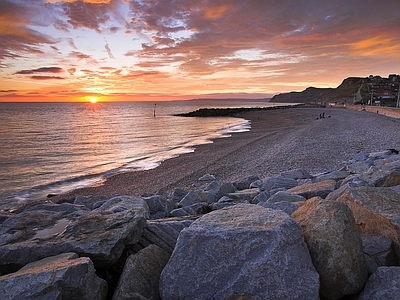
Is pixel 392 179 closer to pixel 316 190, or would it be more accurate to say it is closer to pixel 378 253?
pixel 316 190

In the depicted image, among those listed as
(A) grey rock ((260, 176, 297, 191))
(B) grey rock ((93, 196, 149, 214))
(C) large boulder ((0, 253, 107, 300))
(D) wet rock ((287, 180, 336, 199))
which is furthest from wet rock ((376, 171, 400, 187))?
(C) large boulder ((0, 253, 107, 300))

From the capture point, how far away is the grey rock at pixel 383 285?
2.63 meters

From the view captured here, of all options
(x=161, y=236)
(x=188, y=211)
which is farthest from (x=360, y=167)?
(x=161, y=236)

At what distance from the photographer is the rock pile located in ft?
8.71

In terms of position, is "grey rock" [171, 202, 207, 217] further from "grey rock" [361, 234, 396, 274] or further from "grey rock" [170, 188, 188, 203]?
"grey rock" [361, 234, 396, 274]

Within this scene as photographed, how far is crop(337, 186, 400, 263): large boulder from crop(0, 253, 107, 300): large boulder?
9.90ft

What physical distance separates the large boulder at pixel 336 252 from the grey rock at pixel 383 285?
0.09 metres

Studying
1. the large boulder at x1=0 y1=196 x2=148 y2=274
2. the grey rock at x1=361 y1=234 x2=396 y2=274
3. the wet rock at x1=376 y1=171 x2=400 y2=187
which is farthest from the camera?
the wet rock at x1=376 y1=171 x2=400 y2=187

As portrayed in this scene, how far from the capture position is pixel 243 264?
2727 millimetres

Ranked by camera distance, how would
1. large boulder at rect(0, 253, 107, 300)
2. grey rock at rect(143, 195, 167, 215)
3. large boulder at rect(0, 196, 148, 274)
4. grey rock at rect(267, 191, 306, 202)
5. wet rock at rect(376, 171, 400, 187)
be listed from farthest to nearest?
grey rock at rect(143, 195, 167, 215) → wet rock at rect(376, 171, 400, 187) → grey rock at rect(267, 191, 306, 202) → large boulder at rect(0, 196, 148, 274) → large boulder at rect(0, 253, 107, 300)

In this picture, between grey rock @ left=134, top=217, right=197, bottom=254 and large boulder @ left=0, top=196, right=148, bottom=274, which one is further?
grey rock @ left=134, top=217, right=197, bottom=254

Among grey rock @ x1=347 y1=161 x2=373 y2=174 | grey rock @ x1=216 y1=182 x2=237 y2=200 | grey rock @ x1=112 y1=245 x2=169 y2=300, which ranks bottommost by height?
grey rock @ x1=216 y1=182 x2=237 y2=200

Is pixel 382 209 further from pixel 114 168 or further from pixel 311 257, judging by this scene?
pixel 114 168

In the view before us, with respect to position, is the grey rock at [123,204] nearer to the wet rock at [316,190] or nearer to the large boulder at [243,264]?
the large boulder at [243,264]
